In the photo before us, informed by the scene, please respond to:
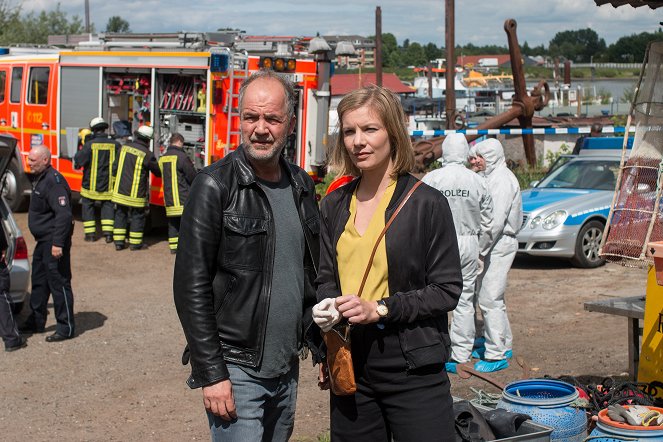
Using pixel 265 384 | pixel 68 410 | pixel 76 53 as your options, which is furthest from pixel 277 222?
pixel 76 53

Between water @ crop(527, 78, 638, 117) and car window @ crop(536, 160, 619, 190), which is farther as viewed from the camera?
water @ crop(527, 78, 638, 117)

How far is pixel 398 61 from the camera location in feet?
379

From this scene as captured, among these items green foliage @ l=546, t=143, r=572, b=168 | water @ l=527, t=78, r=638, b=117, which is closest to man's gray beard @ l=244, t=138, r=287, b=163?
water @ l=527, t=78, r=638, b=117

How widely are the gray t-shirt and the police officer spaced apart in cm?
592

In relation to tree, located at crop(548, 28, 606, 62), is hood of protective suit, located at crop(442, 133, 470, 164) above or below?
below

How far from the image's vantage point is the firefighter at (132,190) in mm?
14273

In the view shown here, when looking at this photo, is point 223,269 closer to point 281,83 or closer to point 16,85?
point 281,83

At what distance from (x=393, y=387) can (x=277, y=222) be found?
751 mm

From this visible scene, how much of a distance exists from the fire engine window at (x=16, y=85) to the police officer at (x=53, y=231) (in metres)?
8.90

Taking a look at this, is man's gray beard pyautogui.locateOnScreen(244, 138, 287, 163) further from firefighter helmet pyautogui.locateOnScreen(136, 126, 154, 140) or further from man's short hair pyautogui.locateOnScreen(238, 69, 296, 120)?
firefighter helmet pyautogui.locateOnScreen(136, 126, 154, 140)

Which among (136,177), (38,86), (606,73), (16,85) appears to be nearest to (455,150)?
(136,177)

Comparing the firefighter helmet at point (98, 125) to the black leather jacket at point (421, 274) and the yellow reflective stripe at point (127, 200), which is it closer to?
the yellow reflective stripe at point (127, 200)

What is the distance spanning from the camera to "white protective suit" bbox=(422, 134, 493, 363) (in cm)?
767

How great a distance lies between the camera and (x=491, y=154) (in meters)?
8.28
